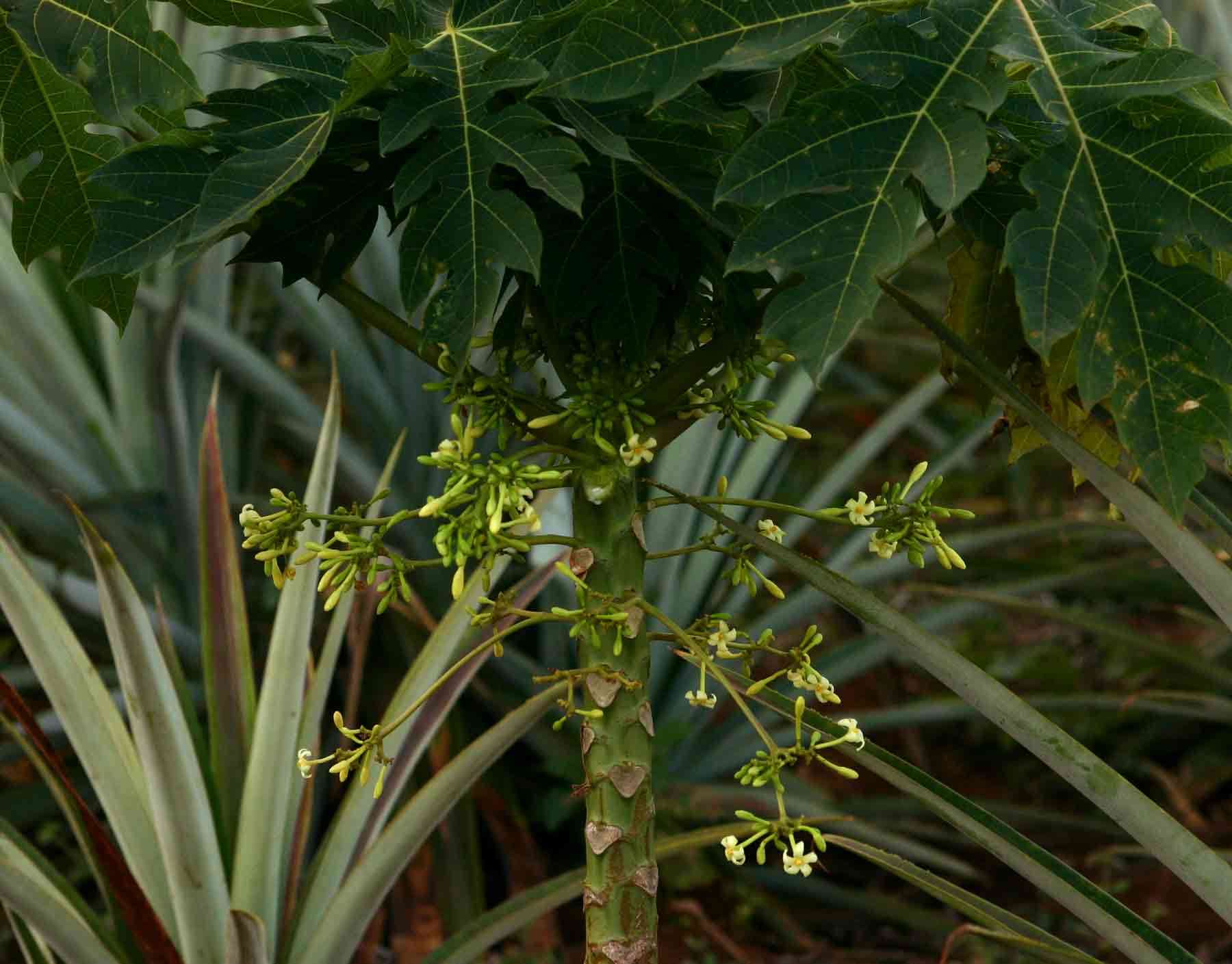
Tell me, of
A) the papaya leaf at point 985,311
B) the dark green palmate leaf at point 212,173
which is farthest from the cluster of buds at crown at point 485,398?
the papaya leaf at point 985,311

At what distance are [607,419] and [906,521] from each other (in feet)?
0.47

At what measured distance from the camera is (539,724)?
150 centimetres

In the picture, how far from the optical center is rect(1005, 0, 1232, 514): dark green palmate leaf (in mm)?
427

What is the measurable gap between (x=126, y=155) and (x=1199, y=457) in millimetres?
424

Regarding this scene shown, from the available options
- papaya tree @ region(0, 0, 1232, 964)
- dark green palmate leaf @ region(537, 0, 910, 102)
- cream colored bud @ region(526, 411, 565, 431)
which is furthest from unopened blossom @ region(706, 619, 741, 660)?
dark green palmate leaf @ region(537, 0, 910, 102)

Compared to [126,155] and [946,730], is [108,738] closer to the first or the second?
[126,155]

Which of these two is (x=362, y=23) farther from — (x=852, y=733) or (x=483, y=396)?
(x=852, y=733)

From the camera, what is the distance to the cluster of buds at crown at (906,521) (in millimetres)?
525

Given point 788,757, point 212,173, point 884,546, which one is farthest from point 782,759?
point 212,173

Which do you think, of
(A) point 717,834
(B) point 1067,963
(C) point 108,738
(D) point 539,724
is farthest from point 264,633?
(B) point 1067,963

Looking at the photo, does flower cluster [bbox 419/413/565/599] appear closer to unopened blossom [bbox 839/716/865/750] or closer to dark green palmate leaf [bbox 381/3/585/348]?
dark green palmate leaf [bbox 381/3/585/348]

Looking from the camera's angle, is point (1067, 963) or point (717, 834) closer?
point (1067, 963)

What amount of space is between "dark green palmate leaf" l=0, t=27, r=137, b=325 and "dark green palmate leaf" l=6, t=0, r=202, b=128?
0.4 inches

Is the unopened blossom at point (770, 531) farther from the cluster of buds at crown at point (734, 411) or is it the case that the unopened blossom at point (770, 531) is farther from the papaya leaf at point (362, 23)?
the papaya leaf at point (362, 23)
